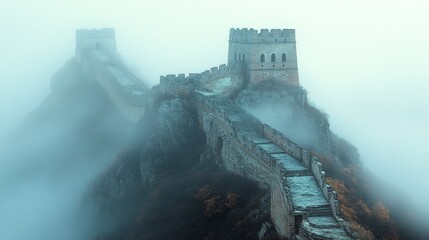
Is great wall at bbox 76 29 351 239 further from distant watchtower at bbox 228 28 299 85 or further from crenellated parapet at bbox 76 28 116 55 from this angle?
crenellated parapet at bbox 76 28 116 55

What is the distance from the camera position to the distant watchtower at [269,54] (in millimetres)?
45781

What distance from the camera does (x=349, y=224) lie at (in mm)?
21406

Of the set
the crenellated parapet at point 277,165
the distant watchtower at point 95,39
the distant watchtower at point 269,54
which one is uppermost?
the distant watchtower at point 95,39

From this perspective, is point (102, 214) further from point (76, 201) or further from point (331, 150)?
point (331, 150)

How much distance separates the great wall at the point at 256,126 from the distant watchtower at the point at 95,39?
1145 centimetres

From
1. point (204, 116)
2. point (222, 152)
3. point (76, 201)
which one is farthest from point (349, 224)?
point (76, 201)

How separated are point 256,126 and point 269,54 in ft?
42.8

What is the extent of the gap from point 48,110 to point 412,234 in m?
53.7

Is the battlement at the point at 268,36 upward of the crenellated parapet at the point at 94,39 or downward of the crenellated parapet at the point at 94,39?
→ downward

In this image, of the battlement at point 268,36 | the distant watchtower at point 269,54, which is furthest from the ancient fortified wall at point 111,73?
the battlement at point 268,36

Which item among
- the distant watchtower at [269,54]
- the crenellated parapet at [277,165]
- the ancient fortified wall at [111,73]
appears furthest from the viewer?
the ancient fortified wall at [111,73]

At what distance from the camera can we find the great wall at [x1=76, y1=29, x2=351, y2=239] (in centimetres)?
2255

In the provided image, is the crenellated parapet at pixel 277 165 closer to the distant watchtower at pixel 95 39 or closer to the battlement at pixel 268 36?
the battlement at pixel 268 36

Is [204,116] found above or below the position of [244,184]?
above
